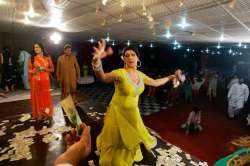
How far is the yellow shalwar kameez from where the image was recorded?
102 inches

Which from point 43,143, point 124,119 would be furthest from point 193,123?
point 43,143

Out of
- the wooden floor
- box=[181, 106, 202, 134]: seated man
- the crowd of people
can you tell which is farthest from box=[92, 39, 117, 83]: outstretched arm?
box=[181, 106, 202, 134]: seated man

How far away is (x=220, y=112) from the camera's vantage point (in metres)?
8.70

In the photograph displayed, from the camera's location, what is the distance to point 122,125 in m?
2.62

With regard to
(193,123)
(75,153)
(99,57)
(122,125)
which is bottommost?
(193,123)

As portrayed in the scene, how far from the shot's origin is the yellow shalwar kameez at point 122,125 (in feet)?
8.49

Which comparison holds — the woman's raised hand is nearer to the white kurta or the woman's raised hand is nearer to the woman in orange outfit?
the woman in orange outfit

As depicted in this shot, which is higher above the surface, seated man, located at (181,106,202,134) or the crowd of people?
the crowd of people

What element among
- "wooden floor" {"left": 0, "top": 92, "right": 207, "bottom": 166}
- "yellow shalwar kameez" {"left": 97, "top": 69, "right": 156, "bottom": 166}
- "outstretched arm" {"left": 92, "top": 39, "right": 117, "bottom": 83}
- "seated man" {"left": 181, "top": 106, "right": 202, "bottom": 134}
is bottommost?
"seated man" {"left": 181, "top": 106, "right": 202, "bottom": 134}

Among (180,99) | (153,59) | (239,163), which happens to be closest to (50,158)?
(239,163)

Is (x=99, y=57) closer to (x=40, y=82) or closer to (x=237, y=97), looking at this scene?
(x=40, y=82)

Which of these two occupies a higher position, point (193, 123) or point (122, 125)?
point (122, 125)

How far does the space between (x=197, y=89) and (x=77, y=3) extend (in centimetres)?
900

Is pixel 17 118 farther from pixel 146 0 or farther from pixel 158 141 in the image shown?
pixel 146 0
